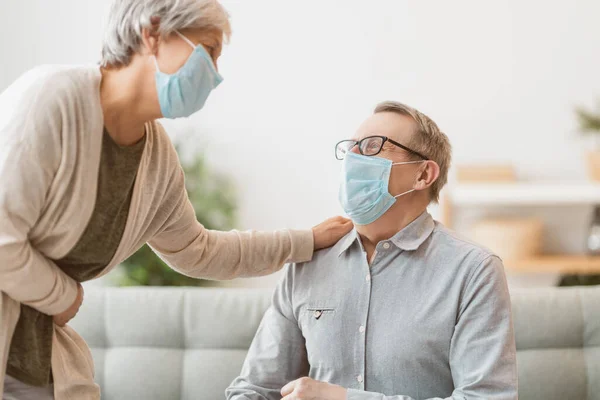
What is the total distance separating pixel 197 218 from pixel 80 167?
2531 mm

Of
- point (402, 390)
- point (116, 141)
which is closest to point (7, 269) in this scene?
point (116, 141)

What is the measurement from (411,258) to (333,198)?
2.35 meters

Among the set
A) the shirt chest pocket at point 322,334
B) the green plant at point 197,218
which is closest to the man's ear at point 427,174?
the shirt chest pocket at point 322,334

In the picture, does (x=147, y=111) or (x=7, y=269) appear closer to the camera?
(x=7, y=269)

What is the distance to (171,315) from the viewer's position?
229cm

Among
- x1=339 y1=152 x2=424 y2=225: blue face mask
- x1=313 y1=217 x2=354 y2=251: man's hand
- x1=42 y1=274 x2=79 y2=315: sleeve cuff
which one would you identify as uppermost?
x1=339 y1=152 x2=424 y2=225: blue face mask

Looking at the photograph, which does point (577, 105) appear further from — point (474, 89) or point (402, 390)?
point (402, 390)

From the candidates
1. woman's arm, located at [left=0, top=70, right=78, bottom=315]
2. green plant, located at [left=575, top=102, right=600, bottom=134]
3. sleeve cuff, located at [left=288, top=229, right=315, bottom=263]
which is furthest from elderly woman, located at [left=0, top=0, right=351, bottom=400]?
green plant, located at [left=575, top=102, right=600, bottom=134]

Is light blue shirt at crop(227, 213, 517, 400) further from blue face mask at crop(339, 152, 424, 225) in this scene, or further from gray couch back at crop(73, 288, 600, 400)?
gray couch back at crop(73, 288, 600, 400)

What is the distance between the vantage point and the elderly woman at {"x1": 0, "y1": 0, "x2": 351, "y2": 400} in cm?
136

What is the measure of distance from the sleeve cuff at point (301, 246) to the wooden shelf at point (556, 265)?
1999 millimetres

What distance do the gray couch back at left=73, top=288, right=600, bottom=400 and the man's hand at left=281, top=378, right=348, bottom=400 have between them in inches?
22.7

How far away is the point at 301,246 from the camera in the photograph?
1938mm

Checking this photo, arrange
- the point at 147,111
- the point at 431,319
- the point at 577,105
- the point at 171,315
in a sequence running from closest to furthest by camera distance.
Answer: the point at 147,111 < the point at 431,319 < the point at 171,315 < the point at 577,105
